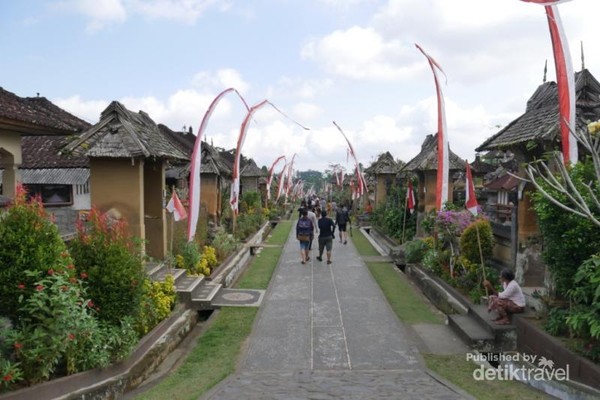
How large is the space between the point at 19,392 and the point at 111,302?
1.79 metres

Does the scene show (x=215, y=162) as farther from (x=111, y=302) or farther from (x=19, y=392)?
(x=19, y=392)

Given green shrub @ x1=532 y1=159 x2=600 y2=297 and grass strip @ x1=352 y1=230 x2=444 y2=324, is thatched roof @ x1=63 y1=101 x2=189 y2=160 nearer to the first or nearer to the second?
grass strip @ x1=352 y1=230 x2=444 y2=324

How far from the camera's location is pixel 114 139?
10.4 meters

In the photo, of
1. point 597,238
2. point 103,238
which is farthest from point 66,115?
point 597,238

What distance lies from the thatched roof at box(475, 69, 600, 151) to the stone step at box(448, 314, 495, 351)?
10.6ft

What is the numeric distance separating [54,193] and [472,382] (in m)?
18.0

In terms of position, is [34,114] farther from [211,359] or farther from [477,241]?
[477,241]

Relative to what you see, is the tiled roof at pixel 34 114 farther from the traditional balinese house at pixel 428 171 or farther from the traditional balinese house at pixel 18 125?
the traditional balinese house at pixel 428 171

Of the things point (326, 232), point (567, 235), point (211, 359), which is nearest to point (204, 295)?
point (211, 359)

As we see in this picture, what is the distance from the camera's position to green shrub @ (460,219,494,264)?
35.2 ft

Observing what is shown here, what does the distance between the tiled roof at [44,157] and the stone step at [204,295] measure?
10.2 metres

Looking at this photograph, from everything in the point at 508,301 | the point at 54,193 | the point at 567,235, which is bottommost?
the point at 508,301

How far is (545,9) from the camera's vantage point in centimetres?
744

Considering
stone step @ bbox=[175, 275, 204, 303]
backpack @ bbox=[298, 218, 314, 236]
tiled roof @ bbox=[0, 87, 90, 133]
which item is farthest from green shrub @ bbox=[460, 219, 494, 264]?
tiled roof @ bbox=[0, 87, 90, 133]
